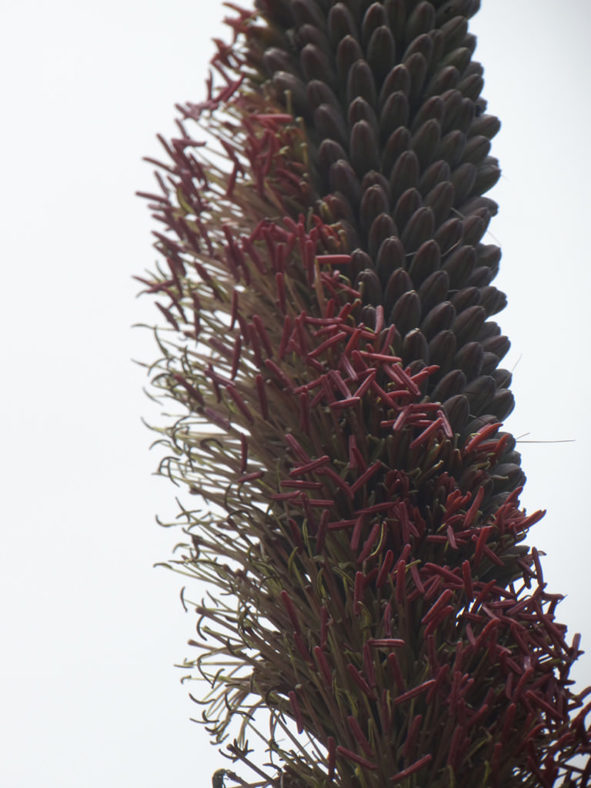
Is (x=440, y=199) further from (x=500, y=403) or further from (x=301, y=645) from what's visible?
(x=301, y=645)

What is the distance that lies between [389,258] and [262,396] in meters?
0.17

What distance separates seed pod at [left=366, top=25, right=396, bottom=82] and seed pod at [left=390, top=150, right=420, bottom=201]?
102 millimetres

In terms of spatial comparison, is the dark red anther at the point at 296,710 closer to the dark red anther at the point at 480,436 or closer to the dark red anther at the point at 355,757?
the dark red anther at the point at 355,757

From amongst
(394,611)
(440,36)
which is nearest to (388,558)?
(394,611)

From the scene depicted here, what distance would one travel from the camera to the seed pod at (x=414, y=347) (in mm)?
933

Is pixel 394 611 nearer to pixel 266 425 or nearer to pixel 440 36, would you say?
pixel 266 425

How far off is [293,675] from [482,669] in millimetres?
174

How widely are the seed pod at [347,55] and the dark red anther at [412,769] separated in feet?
2.02

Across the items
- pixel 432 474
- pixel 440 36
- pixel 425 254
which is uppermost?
pixel 440 36

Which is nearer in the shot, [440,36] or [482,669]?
[482,669]

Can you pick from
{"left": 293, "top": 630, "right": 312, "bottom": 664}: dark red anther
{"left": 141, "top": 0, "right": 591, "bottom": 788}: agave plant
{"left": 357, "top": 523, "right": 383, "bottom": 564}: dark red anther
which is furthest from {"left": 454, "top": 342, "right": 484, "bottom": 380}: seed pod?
{"left": 293, "top": 630, "right": 312, "bottom": 664}: dark red anther

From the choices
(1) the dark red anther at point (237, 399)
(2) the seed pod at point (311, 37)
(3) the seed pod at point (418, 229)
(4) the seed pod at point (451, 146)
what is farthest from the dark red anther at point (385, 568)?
(2) the seed pod at point (311, 37)

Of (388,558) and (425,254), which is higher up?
(425,254)

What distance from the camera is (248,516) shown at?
992 mm
